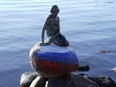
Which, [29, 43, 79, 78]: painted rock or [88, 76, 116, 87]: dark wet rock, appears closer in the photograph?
[29, 43, 79, 78]: painted rock

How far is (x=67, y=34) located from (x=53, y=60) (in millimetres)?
16148

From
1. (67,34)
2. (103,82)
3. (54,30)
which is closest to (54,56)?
(54,30)

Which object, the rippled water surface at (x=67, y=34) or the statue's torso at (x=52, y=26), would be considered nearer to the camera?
the statue's torso at (x=52, y=26)

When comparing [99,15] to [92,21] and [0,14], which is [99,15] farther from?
[0,14]

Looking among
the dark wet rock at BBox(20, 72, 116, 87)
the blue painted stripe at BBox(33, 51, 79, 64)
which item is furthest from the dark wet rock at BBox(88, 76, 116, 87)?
the blue painted stripe at BBox(33, 51, 79, 64)

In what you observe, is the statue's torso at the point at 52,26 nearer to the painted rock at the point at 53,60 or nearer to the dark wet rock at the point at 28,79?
the painted rock at the point at 53,60

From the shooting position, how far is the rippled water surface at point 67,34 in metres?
24.3

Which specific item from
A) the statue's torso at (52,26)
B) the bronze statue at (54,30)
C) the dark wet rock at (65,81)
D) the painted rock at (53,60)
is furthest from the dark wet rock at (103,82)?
the statue's torso at (52,26)

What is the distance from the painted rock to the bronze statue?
22cm

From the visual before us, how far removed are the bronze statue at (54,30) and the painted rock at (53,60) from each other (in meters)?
0.22

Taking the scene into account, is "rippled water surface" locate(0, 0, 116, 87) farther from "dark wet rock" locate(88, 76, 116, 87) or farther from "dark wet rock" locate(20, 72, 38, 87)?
"dark wet rock" locate(88, 76, 116, 87)

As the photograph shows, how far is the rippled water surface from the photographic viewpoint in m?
24.3

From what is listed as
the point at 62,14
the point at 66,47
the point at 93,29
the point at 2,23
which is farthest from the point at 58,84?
Result: the point at 62,14

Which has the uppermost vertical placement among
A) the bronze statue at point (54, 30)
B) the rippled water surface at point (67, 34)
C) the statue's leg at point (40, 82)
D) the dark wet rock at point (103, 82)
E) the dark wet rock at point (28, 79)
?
the bronze statue at point (54, 30)
